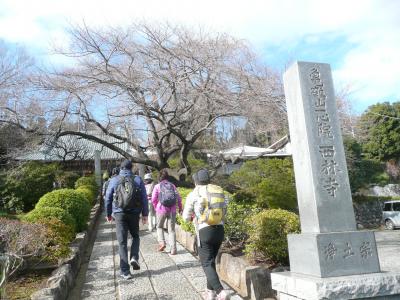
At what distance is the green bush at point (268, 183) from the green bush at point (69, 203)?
663 cm

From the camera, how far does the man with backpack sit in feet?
17.7

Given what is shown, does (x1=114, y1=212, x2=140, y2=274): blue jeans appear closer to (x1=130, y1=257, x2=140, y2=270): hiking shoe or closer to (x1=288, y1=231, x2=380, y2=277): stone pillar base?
(x1=130, y1=257, x2=140, y2=270): hiking shoe

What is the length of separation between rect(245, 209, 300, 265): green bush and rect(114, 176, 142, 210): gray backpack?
1814mm

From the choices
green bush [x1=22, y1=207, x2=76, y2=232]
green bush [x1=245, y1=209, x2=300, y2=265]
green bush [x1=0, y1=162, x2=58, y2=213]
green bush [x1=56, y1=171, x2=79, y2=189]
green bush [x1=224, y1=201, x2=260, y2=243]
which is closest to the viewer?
green bush [x1=245, y1=209, x2=300, y2=265]

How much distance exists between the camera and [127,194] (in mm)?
5438

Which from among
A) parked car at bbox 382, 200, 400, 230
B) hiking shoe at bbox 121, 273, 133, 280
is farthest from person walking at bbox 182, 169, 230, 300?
parked car at bbox 382, 200, 400, 230

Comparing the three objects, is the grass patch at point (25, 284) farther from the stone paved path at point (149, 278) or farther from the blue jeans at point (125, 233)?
the blue jeans at point (125, 233)

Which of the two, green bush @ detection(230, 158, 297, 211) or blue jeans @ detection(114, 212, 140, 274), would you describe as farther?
green bush @ detection(230, 158, 297, 211)

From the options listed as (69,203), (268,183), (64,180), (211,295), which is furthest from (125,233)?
(64,180)

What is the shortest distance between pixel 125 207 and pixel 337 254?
2.97m

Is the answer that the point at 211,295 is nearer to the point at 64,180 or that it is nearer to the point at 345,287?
the point at 345,287

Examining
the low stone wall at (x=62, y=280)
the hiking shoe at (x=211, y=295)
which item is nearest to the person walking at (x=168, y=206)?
the low stone wall at (x=62, y=280)

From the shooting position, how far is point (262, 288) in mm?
4547

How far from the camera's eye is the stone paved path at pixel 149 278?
15.9ft
